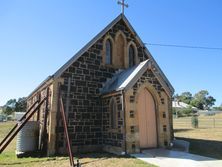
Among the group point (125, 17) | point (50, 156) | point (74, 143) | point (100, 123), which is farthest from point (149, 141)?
point (125, 17)

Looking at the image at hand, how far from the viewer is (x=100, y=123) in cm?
1316

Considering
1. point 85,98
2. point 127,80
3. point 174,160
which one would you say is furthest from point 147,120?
point 85,98

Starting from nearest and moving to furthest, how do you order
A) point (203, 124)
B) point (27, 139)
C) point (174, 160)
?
point (174, 160) < point (27, 139) < point (203, 124)

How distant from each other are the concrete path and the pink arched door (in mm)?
1312

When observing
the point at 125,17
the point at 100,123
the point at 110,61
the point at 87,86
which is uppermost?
the point at 125,17

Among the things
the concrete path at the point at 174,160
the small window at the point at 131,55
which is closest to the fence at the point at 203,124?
the small window at the point at 131,55

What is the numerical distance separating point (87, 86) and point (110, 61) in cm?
253

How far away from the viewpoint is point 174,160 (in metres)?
9.02

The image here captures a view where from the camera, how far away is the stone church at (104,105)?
446 inches

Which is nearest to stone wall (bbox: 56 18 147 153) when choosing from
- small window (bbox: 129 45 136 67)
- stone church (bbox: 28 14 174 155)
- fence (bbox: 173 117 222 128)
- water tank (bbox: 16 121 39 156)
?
stone church (bbox: 28 14 174 155)

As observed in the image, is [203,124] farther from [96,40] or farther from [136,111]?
[96,40]

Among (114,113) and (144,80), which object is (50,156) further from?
(144,80)

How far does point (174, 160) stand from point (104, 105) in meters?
5.28

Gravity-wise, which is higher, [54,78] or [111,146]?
[54,78]
